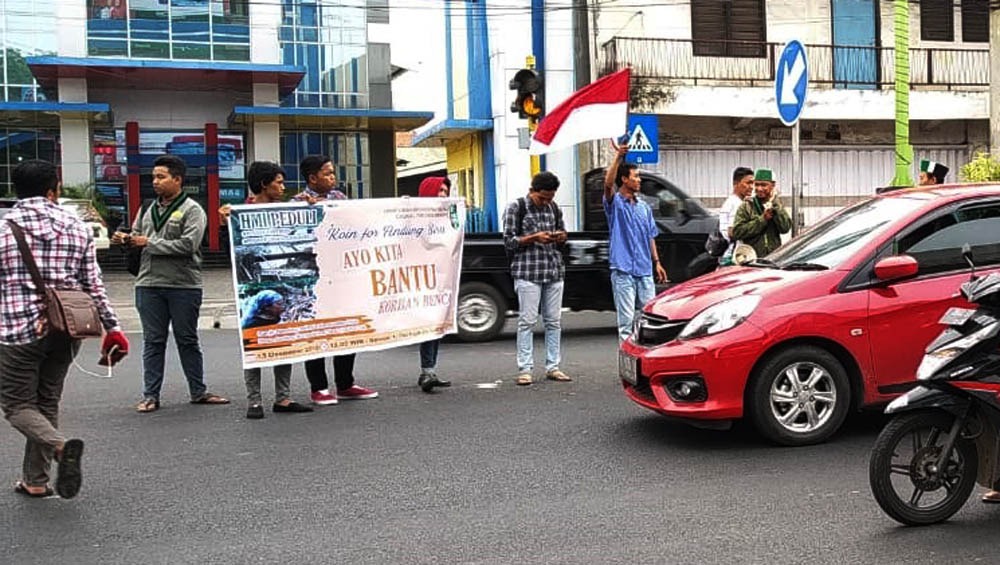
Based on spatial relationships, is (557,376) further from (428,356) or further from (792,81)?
(792,81)

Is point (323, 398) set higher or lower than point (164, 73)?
lower

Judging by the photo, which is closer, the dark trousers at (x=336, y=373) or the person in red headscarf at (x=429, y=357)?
the dark trousers at (x=336, y=373)

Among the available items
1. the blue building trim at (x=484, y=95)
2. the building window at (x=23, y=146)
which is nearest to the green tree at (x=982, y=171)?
the blue building trim at (x=484, y=95)

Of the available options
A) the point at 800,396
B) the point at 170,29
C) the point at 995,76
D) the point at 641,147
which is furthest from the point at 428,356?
the point at 170,29

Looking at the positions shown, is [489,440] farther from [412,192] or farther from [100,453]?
[412,192]

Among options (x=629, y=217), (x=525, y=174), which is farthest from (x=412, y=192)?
(x=629, y=217)

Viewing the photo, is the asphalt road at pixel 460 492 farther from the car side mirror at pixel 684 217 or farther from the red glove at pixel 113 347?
the car side mirror at pixel 684 217

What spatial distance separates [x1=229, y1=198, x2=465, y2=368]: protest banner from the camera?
748 centimetres

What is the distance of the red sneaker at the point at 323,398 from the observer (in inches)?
311

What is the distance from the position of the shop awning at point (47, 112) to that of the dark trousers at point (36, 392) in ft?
67.1

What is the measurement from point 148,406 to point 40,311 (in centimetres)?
256

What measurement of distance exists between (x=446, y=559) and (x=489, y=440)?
2204mm

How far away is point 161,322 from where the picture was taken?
768 cm

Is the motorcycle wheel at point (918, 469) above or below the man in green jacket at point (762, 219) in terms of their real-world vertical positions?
below
